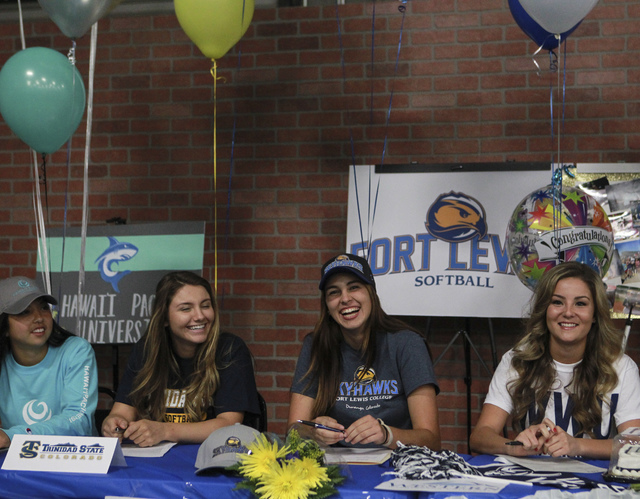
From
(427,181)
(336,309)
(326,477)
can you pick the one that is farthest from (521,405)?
(427,181)

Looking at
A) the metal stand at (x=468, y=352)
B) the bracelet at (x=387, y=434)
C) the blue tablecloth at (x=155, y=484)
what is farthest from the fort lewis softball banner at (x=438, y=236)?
the blue tablecloth at (x=155, y=484)

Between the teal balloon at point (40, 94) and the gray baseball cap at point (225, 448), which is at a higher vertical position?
the teal balloon at point (40, 94)

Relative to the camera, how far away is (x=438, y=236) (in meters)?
3.31

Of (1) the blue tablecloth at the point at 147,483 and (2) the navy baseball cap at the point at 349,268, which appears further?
(2) the navy baseball cap at the point at 349,268

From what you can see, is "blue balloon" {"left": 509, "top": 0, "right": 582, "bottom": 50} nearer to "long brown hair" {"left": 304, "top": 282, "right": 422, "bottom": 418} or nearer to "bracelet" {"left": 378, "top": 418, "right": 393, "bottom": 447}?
"long brown hair" {"left": 304, "top": 282, "right": 422, "bottom": 418}

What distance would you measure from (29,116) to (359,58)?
1671mm

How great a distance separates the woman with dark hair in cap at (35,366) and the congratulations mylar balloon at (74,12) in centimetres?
99

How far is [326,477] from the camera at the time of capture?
55.9 inches

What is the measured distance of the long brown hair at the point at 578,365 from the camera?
6.79 ft

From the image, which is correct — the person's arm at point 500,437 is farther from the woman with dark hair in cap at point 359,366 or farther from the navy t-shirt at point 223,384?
the navy t-shirt at point 223,384

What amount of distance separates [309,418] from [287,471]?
33.2 inches

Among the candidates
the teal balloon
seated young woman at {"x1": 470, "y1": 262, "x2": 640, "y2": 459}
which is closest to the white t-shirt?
seated young woman at {"x1": 470, "y1": 262, "x2": 640, "y2": 459}

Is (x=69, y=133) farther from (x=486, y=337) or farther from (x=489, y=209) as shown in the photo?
(x=486, y=337)

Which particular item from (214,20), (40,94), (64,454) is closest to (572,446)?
(64,454)
